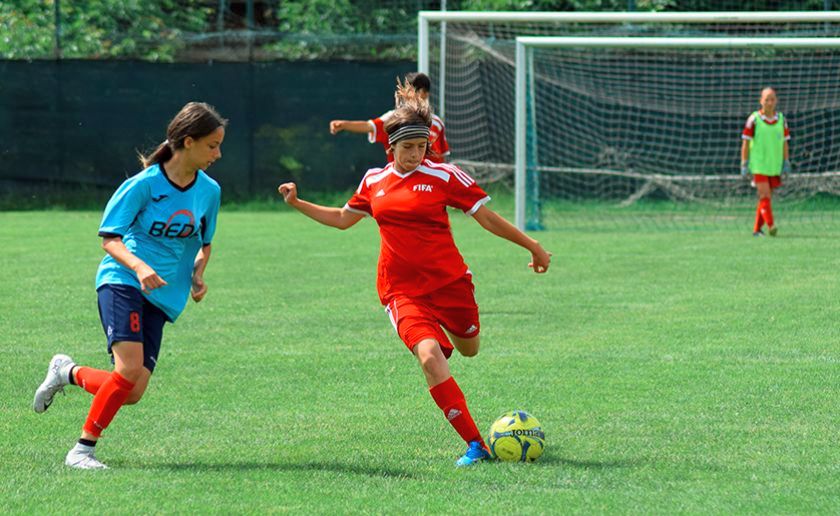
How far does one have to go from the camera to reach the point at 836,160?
19.9m

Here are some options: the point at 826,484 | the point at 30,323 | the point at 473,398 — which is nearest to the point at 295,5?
the point at 30,323

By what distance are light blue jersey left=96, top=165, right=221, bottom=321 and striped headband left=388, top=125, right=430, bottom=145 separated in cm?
82

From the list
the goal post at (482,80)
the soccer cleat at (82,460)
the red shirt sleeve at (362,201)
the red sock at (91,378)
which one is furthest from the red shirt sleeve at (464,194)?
the goal post at (482,80)

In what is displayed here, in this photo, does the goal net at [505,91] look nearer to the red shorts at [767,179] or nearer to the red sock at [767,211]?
the red shorts at [767,179]

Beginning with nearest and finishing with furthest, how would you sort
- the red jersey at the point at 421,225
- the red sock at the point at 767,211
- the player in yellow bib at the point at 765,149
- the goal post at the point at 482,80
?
the red jersey at the point at 421,225 → the red sock at the point at 767,211 → the player in yellow bib at the point at 765,149 → the goal post at the point at 482,80

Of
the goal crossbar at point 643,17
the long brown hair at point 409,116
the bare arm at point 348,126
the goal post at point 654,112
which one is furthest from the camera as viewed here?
the goal post at point 654,112

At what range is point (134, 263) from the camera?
5523 mm

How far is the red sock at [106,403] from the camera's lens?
5.75 metres

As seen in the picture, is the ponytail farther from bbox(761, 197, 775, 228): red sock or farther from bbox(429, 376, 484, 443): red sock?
bbox(761, 197, 775, 228): red sock

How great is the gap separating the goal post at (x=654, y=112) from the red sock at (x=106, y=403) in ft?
50.6

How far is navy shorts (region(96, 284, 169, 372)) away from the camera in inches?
226

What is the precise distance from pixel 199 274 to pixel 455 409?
51.3 inches

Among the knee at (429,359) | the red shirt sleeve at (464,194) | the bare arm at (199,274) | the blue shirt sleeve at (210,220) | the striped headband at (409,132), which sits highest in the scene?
the striped headband at (409,132)

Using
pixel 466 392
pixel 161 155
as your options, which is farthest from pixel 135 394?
pixel 466 392
